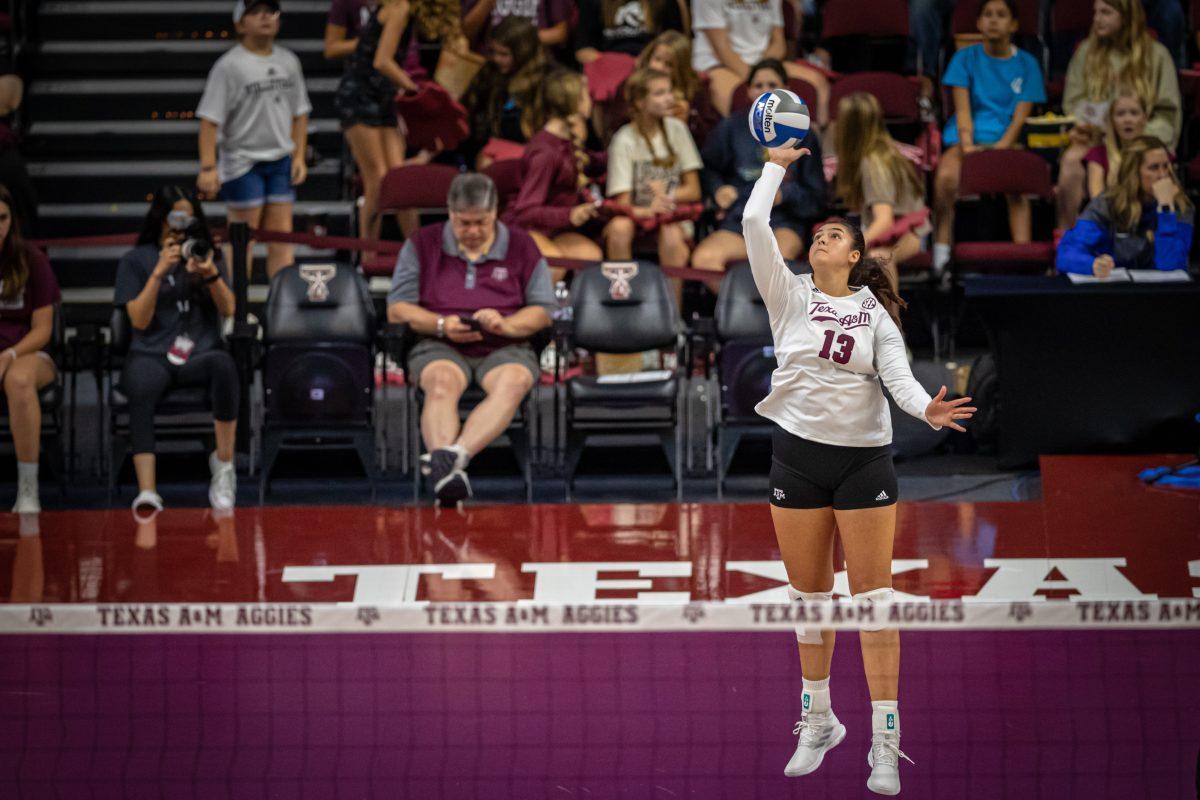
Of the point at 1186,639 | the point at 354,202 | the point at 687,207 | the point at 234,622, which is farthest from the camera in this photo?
the point at 354,202

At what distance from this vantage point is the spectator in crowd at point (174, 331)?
861 centimetres

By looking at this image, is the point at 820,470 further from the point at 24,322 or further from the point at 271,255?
the point at 271,255

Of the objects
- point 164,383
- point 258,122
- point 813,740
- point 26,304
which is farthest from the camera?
point 258,122

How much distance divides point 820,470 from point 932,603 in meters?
0.61

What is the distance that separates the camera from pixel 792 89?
35.3 ft

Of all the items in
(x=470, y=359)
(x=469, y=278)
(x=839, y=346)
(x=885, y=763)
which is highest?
(x=469, y=278)

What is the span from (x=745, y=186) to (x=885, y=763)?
6.14m

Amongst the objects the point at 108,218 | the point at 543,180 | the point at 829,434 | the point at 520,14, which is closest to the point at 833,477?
the point at 829,434

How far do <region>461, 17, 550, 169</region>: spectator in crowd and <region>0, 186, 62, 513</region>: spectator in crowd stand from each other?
325 cm

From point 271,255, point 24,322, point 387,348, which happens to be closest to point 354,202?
point 271,255

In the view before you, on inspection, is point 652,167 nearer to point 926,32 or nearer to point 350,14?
point 350,14

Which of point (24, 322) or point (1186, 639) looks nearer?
point (1186, 639)

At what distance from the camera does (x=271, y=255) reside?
34.7 feet

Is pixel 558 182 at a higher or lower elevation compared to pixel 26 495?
higher
